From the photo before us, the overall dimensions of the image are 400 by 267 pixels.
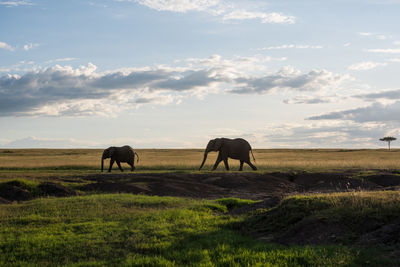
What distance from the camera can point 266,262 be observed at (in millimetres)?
8516

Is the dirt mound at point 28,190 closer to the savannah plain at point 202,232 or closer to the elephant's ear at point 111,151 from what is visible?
the savannah plain at point 202,232

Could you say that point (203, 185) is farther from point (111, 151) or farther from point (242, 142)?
point (111, 151)

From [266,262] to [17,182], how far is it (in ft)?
59.4

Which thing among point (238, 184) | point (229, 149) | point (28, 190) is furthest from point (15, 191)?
point (229, 149)

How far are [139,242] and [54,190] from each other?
13166 mm

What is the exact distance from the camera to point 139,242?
10.6 meters

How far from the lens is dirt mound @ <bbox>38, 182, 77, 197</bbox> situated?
21909 mm

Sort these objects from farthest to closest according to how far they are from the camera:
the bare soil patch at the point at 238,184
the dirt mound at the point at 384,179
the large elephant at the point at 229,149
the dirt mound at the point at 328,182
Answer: the large elephant at the point at 229,149
the dirt mound at the point at 384,179
the dirt mound at the point at 328,182
the bare soil patch at the point at 238,184

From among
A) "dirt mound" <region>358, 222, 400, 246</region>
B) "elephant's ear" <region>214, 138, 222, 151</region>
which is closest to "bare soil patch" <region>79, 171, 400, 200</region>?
"elephant's ear" <region>214, 138, 222, 151</region>

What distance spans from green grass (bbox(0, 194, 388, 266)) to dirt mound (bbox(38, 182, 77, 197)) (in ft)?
18.4

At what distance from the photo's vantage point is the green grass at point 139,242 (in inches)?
346

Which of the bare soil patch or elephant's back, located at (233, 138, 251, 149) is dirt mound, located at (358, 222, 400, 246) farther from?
elephant's back, located at (233, 138, 251, 149)

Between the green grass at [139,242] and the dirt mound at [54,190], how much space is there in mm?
5609

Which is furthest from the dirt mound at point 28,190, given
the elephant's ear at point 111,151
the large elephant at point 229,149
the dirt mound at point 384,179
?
the dirt mound at point 384,179
